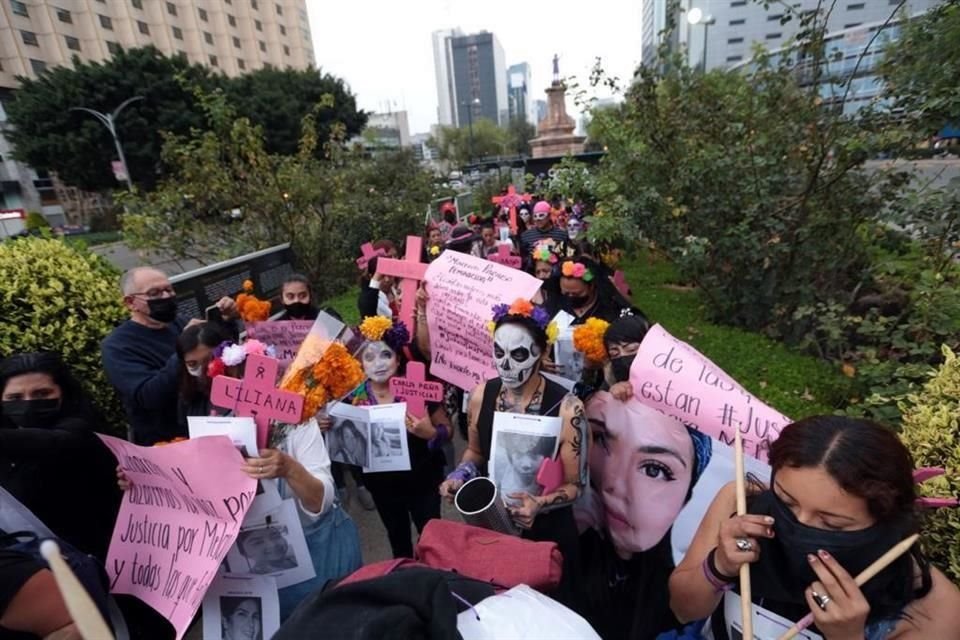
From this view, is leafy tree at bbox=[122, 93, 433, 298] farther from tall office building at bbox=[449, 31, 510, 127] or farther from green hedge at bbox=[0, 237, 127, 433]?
tall office building at bbox=[449, 31, 510, 127]

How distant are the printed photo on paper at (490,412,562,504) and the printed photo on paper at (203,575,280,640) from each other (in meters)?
1.01

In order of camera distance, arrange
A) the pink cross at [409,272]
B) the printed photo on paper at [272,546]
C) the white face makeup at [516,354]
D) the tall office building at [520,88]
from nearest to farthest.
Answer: the printed photo on paper at [272,546] < the white face makeup at [516,354] < the pink cross at [409,272] < the tall office building at [520,88]

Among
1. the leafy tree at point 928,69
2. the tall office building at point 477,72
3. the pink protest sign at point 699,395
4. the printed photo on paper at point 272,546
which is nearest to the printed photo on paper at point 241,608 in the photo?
the printed photo on paper at point 272,546

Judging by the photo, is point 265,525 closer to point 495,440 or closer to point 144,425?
point 495,440

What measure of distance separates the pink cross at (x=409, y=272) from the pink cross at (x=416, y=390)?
0.74 meters

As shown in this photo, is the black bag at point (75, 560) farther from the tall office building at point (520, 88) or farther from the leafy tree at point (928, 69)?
the tall office building at point (520, 88)

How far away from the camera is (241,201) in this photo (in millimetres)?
7719

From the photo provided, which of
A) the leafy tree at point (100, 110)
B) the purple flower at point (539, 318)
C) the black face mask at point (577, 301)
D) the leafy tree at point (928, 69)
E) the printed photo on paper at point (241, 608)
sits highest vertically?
the leafy tree at point (100, 110)

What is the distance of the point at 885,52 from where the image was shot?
4.23 m

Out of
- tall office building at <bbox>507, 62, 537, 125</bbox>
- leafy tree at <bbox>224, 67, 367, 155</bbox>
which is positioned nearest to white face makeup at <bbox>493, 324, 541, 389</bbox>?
leafy tree at <bbox>224, 67, 367, 155</bbox>

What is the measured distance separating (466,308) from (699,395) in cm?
158

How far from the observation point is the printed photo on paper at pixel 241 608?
6.30 ft

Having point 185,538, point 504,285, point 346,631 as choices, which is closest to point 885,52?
point 504,285

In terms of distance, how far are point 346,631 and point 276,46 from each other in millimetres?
76152
